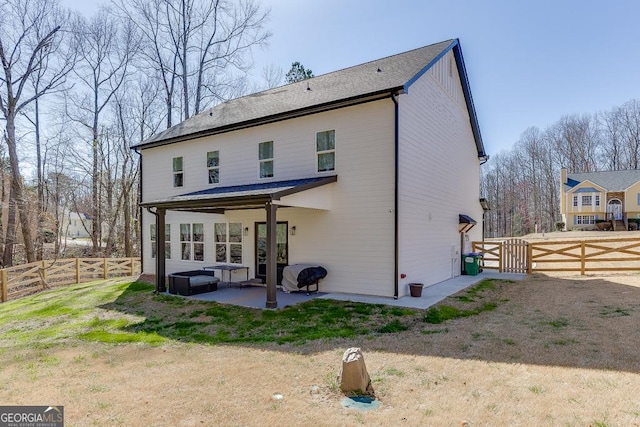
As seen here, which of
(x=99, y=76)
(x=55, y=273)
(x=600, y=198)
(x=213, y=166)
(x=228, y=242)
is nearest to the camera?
(x=228, y=242)

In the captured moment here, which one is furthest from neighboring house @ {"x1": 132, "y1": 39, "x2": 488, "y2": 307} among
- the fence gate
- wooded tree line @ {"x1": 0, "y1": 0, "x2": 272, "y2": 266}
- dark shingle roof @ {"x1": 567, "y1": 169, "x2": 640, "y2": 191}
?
dark shingle roof @ {"x1": 567, "y1": 169, "x2": 640, "y2": 191}

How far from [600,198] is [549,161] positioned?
12888 mm

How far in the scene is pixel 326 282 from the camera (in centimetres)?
1002

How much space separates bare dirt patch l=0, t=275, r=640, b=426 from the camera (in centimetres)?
348

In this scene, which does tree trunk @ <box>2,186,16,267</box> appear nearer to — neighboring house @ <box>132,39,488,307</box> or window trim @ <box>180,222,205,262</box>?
neighboring house @ <box>132,39,488,307</box>

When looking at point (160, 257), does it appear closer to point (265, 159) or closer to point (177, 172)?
point (177, 172)

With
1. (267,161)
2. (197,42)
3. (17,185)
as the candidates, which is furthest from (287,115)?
(197,42)

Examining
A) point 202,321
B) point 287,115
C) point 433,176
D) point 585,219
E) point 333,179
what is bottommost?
point 202,321

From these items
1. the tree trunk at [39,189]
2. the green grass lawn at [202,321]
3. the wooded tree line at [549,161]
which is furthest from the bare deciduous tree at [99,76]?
the wooded tree line at [549,161]

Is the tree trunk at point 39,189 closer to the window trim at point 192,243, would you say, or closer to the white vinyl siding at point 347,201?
the window trim at point 192,243

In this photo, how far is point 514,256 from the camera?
45.5 ft

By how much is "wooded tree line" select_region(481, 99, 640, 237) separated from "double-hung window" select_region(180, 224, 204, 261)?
42.4m

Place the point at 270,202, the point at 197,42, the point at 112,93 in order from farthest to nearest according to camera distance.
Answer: the point at 112,93 → the point at 197,42 → the point at 270,202

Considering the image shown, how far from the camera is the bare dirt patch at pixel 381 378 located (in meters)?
3.48
